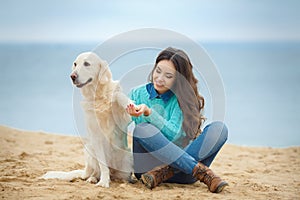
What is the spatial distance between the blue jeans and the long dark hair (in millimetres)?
109

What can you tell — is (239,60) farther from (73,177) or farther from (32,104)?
(73,177)

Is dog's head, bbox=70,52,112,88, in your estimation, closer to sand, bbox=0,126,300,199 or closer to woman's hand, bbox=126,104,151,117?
woman's hand, bbox=126,104,151,117

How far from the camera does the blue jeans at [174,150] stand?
3389 millimetres

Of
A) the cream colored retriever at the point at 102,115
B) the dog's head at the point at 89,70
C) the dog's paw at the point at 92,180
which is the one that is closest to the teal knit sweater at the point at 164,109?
the cream colored retriever at the point at 102,115

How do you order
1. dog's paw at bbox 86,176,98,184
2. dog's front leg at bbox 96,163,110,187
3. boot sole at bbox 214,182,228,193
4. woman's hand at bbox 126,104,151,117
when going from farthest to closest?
dog's paw at bbox 86,176,98,184, dog's front leg at bbox 96,163,110,187, boot sole at bbox 214,182,228,193, woman's hand at bbox 126,104,151,117

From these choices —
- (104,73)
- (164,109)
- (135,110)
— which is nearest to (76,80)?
(104,73)

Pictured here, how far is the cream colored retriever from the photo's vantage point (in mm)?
3424

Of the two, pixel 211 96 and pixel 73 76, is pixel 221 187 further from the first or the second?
pixel 73 76

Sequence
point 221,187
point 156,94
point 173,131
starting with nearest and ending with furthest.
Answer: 1. point 221,187
2. point 173,131
3. point 156,94

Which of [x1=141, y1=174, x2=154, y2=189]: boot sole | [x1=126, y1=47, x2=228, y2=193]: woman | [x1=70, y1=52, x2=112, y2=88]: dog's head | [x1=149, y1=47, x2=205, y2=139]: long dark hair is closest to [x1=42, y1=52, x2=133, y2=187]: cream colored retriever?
[x1=70, y1=52, x2=112, y2=88]: dog's head

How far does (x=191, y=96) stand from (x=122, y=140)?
1.87 ft

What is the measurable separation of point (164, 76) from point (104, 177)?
2.62 feet

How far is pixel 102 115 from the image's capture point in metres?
3.47

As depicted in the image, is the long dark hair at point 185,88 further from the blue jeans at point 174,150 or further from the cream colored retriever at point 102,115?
the cream colored retriever at point 102,115
